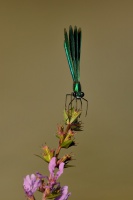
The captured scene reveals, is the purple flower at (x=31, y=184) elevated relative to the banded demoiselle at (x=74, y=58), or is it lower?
lower

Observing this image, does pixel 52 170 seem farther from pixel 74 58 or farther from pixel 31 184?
pixel 74 58

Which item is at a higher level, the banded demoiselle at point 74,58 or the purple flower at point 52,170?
the banded demoiselle at point 74,58

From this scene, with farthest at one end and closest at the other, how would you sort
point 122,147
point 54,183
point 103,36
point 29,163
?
point 103,36 < point 122,147 < point 29,163 < point 54,183

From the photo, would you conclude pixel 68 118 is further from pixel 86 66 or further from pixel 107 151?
pixel 86 66

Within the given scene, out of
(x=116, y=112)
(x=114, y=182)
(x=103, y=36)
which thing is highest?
(x=103, y=36)

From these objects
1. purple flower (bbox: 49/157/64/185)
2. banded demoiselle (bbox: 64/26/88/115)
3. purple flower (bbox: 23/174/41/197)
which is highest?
banded demoiselle (bbox: 64/26/88/115)

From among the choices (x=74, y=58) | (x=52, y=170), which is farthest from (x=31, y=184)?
(x=74, y=58)

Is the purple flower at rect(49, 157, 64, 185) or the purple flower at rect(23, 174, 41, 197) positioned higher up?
the purple flower at rect(49, 157, 64, 185)

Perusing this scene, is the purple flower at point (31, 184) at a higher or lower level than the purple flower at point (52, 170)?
lower

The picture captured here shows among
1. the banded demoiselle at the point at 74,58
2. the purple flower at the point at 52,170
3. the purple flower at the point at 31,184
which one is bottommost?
the purple flower at the point at 31,184

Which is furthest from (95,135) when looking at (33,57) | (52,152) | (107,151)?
(52,152)

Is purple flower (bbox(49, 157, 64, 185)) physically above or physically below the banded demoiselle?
below
